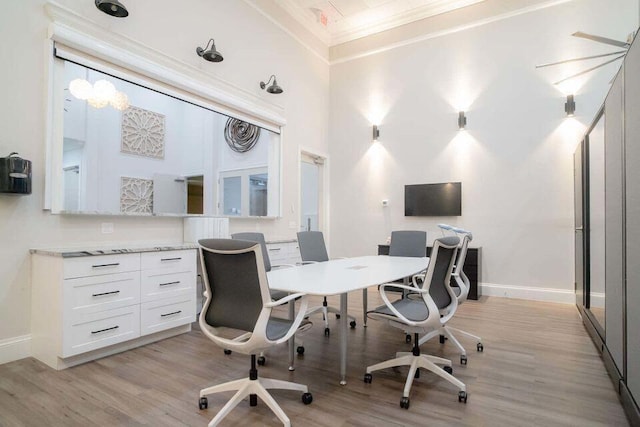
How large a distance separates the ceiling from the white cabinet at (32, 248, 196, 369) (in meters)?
4.70

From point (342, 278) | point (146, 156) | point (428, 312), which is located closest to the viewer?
point (428, 312)

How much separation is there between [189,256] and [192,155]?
102 inches

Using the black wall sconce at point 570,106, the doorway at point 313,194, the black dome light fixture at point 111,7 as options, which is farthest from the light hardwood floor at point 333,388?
the doorway at point 313,194

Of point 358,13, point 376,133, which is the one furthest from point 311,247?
point 358,13

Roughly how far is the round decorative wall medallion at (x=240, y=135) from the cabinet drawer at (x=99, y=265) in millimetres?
3279

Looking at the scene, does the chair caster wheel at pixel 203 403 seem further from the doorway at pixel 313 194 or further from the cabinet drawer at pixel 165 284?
the doorway at pixel 313 194

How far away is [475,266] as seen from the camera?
5.09m

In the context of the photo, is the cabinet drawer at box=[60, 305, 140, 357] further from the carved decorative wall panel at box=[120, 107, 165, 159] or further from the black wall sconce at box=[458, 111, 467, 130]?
the black wall sconce at box=[458, 111, 467, 130]

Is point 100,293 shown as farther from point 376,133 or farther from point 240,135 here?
point 376,133

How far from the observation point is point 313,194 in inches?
275

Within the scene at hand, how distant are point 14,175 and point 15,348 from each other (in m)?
1.36

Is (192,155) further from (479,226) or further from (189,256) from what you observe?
(479,226)

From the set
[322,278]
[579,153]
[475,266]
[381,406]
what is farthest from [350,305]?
[579,153]

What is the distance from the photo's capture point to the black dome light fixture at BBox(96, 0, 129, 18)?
303cm
